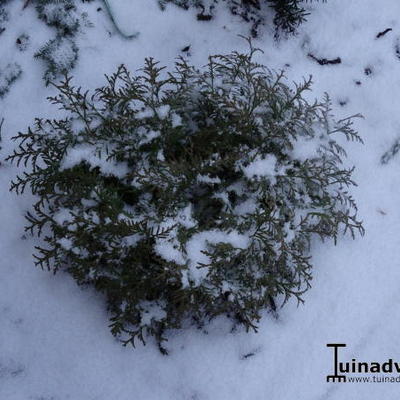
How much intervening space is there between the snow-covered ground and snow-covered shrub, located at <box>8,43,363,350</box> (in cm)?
22

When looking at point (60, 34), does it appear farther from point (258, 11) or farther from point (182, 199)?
point (182, 199)

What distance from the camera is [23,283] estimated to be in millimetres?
2758

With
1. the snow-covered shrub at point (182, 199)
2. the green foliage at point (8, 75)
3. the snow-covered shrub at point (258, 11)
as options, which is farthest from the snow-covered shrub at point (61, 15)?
the snow-covered shrub at point (182, 199)

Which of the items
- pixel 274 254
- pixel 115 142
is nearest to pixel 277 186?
pixel 274 254

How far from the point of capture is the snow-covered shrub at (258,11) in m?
3.34

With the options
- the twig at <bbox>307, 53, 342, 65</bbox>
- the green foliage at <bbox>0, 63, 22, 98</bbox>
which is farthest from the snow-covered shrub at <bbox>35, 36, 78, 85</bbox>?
the twig at <bbox>307, 53, 342, 65</bbox>

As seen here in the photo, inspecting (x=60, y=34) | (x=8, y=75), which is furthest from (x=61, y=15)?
(x=8, y=75)

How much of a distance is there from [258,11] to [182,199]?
73.6 inches

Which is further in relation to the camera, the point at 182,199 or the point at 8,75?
the point at 8,75

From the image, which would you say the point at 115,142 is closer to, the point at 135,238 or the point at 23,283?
the point at 135,238

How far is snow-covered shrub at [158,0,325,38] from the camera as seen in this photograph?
11.0 ft

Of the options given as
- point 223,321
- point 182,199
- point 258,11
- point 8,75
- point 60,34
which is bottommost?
point 223,321

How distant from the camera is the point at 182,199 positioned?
2484 mm

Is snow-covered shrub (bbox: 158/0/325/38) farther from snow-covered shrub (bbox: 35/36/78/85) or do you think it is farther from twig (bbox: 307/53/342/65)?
snow-covered shrub (bbox: 35/36/78/85)
